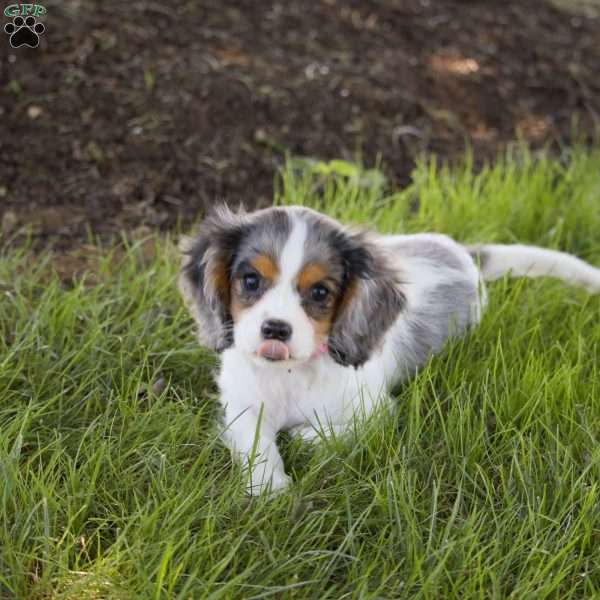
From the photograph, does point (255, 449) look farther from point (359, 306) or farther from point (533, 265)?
point (533, 265)

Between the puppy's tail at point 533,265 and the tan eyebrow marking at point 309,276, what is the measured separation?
148 centimetres

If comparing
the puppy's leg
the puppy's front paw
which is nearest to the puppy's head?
the puppy's leg

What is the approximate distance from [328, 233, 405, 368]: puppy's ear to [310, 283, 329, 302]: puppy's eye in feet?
0.40

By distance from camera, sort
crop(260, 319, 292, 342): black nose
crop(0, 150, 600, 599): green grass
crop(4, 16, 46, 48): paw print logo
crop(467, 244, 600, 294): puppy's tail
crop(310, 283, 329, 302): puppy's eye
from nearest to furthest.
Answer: crop(0, 150, 600, 599): green grass < crop(260, 319, 292, 342): black nose < crop(310, 283, 329, 302): puppy's eye < crop(467, 244, 600, 294): puppy's tail < crop(4, 16, 46, 48): paw print logo

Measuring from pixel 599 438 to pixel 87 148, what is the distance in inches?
126

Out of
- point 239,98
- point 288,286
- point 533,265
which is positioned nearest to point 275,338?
point 288,286

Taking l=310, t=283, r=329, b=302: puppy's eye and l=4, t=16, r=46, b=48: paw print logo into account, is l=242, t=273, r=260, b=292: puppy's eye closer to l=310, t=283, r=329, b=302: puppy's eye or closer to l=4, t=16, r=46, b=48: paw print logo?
l=310, t=283, r=329, b=302: puppy's eye

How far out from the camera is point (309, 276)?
2848mm

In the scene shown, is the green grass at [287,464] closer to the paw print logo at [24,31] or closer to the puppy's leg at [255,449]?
the puppy's leg at [255,449]

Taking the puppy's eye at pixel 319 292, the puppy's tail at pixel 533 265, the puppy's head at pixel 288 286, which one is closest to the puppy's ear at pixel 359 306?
the puppy's head at pixel 288 286

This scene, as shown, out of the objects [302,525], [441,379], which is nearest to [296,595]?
[302,525]

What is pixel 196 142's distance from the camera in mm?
5043

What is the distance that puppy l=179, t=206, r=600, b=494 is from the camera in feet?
9.29

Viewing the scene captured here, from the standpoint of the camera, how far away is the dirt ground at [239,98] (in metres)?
4.77
